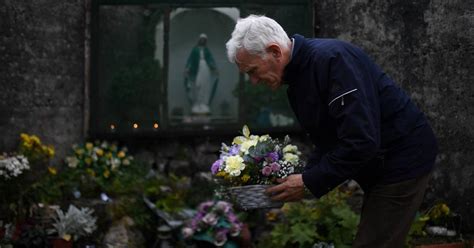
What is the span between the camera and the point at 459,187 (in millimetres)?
5980

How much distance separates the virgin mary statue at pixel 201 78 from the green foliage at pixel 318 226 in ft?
6.87

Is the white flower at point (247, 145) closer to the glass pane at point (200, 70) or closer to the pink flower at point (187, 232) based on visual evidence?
the pink flower at point (187, 232)

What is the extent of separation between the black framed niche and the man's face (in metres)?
4.23

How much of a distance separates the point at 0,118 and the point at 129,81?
4.27ft

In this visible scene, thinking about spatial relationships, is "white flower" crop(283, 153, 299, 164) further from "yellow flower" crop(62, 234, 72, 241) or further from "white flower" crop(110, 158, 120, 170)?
"white flower" crop(110, 158, 120, 170)

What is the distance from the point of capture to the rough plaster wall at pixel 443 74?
595 cm

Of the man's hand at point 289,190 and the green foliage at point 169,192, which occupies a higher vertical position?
the man's hand at point 289,190

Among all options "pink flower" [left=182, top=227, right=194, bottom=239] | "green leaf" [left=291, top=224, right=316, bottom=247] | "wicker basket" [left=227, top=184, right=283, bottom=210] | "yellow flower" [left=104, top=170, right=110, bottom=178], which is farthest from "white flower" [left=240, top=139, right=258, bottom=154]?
"yellow flower" [left=104, top=170, right=110, bottom=178]

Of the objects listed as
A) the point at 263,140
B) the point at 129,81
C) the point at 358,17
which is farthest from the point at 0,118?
the point at 263,140

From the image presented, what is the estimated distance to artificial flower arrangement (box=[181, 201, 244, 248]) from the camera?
565 centimetres

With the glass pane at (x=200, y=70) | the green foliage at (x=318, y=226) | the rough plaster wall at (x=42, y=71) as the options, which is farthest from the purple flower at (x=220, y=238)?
the rough plaster wall at (x=42, y=71)

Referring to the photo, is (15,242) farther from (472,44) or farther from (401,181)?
(472,44)

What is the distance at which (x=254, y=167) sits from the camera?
3373 millimetres

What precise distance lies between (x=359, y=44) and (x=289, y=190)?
12.6 ft
